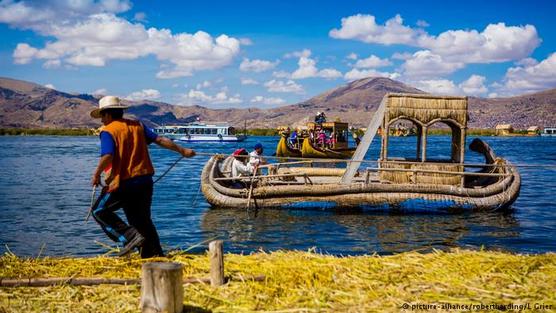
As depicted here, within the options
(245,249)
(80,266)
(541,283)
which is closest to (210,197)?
(245,249)

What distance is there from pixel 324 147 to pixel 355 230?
25.2 m

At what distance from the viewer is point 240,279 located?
637 cm

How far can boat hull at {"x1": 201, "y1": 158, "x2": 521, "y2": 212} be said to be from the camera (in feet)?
54.0

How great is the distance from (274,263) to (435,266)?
212cm

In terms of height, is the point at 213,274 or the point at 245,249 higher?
the point at 213,274

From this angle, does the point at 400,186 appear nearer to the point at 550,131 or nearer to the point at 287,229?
the point at 287,229

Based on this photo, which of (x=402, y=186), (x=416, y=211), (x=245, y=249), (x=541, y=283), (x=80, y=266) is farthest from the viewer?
(x=416, y=211)

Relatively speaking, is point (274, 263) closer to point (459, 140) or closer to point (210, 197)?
point (210, 197)

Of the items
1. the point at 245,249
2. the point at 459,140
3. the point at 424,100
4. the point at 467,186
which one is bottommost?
the point at 245,249

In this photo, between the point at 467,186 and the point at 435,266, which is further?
the point at 467,186

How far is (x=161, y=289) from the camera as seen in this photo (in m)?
5.32

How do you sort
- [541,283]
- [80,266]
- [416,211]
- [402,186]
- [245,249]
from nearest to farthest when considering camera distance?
[541,283] → [80,266] → [245,249] → [402,186] → [416,211]

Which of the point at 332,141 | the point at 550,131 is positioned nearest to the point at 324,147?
the point at 332,141

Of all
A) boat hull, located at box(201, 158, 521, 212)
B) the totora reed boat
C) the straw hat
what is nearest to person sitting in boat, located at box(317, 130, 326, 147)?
the totora reed boat
